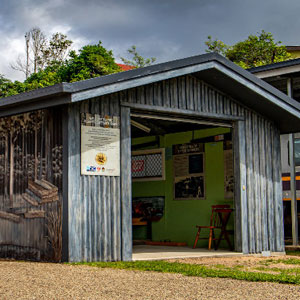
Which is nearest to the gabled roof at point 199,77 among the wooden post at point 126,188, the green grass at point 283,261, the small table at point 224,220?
the wooden post at point 126,188

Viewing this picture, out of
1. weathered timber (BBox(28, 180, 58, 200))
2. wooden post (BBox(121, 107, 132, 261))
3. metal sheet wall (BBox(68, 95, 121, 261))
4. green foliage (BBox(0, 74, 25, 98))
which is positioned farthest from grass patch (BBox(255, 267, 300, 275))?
green foliage (BBox(0, 74, 25, 98))

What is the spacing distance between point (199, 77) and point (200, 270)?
4.31m

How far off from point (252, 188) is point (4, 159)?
4.98m

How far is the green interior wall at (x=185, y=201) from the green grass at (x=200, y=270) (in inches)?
169

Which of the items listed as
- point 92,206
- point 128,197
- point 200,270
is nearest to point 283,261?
point 200,270

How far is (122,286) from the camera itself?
23.3 feet

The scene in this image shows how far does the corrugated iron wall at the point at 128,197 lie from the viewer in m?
9.71

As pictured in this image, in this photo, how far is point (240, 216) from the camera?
12.0 meters

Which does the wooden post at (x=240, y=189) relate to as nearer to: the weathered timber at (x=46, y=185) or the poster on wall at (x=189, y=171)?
the poster on wall at (x=189, y=171)

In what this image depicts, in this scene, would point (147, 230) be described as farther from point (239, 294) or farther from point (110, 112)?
point (239, 294)

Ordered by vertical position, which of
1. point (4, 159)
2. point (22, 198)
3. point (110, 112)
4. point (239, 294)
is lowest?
point (239, 294)

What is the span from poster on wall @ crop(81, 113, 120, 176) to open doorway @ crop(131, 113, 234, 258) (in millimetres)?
3310

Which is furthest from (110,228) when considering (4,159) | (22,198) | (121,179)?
(4,159)

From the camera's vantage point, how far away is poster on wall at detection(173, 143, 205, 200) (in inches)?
562
